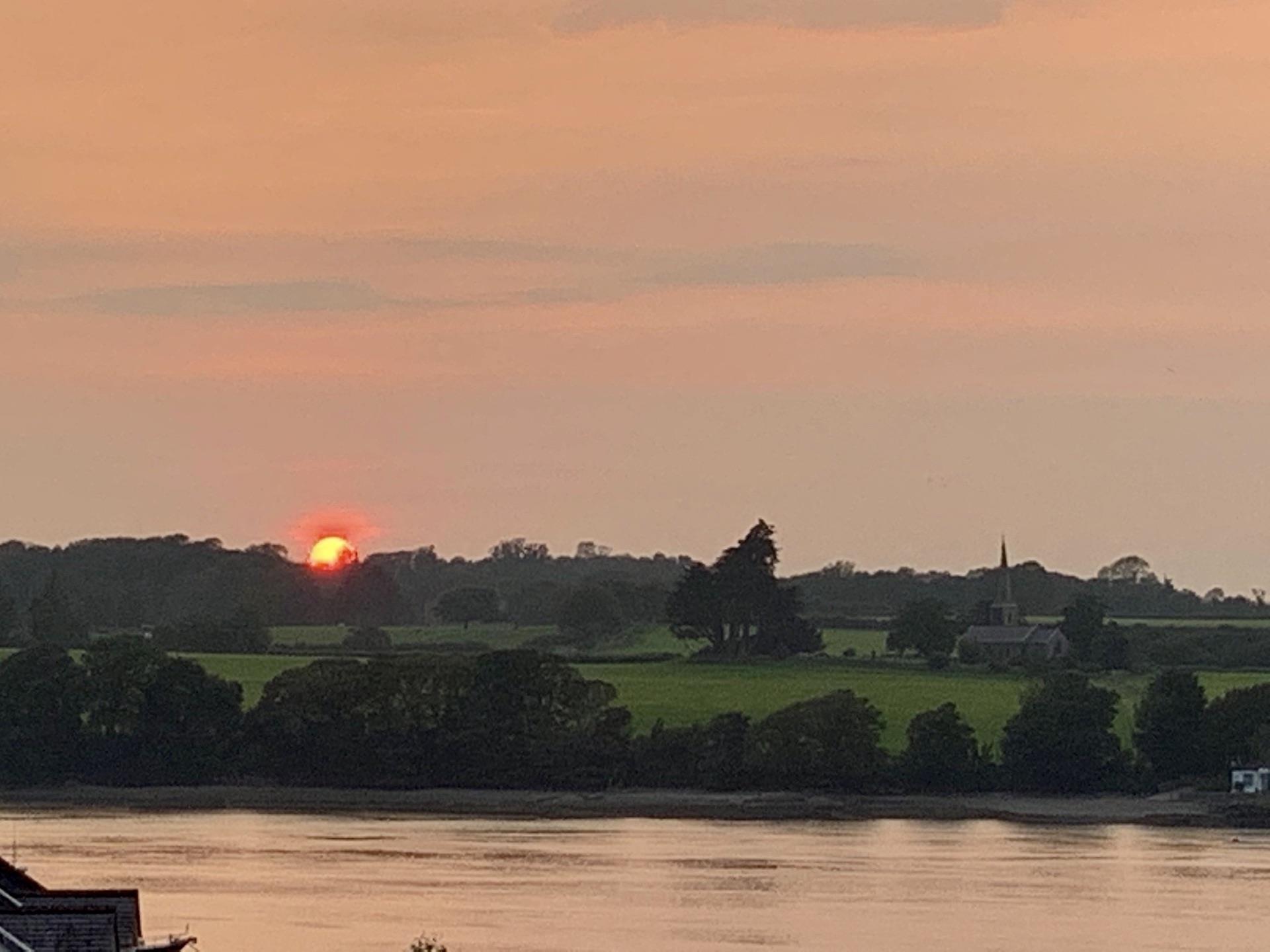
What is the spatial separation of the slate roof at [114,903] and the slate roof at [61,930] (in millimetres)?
485

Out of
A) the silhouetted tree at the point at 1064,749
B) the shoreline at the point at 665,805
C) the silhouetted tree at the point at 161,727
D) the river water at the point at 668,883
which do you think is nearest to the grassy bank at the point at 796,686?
the silhouetted tree at the point at 1064,749

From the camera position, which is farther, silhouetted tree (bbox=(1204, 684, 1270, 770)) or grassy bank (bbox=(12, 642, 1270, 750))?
grassy bank (bbox=(12, 642, 1270, 750))

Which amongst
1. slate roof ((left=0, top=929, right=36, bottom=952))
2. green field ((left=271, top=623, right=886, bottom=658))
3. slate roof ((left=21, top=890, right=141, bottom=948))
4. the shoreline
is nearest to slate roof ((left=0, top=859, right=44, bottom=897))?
slate roof ((left=21, top=890, right=141, bottom=948))

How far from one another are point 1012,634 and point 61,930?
505ft

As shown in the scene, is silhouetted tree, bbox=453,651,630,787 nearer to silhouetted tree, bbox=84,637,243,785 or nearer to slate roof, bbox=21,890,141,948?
silhouetted tree, bbox=84,637,243,785

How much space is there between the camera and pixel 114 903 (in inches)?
1177

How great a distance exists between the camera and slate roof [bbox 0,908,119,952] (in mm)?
26422

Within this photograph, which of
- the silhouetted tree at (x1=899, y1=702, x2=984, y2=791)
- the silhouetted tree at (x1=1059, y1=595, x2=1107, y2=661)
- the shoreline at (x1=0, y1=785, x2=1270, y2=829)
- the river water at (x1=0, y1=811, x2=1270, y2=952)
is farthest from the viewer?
the silhouetted tree at (x1=1059, y1=595, x2=1107, y2=661)

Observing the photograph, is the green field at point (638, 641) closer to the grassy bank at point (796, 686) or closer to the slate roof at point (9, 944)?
the grassy bank at point (796, 686)

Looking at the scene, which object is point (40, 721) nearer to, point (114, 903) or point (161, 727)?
point (161, 727)

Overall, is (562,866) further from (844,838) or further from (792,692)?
(792,692)

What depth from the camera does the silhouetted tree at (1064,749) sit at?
13075cm

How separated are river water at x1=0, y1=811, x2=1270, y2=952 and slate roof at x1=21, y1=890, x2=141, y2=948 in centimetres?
3095

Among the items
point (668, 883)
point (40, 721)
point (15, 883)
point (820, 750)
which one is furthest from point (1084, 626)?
point (15, 883)
